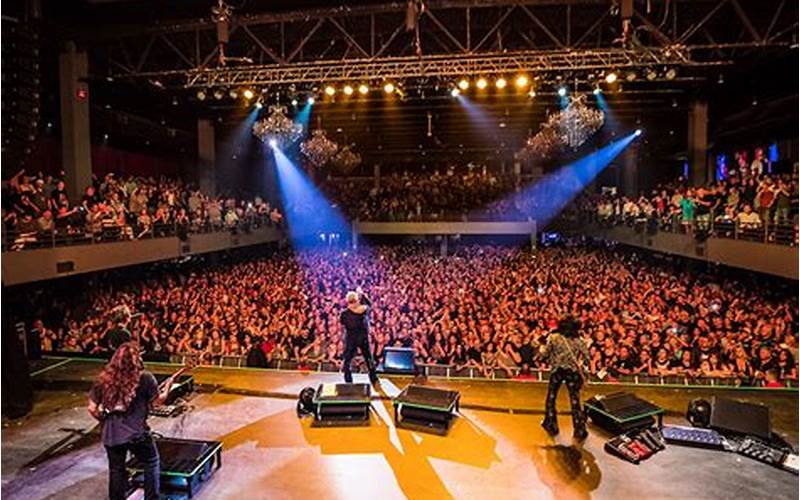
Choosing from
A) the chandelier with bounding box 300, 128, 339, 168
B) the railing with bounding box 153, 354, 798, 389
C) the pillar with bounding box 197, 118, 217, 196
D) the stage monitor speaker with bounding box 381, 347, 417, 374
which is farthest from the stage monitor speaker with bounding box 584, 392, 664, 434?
the pillar with bounding box 197, 118, 217, 196

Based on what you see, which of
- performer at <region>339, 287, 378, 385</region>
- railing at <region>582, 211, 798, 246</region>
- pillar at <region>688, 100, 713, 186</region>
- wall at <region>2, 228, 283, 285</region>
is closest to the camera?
performer at <region>339, 287, 378, 385</region>

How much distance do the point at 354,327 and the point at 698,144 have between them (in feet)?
41.4

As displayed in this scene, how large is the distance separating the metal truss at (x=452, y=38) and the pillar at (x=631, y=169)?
11.3 metres

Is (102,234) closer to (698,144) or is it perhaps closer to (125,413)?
(125,413)

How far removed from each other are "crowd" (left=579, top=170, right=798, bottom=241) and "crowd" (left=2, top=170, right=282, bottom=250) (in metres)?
10.7

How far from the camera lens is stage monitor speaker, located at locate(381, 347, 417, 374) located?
20.1 ft

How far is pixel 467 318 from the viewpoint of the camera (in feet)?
27.0

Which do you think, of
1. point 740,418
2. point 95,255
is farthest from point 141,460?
point 95,255

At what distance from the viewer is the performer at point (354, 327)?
5.51 m

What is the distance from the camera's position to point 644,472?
4.10 meters

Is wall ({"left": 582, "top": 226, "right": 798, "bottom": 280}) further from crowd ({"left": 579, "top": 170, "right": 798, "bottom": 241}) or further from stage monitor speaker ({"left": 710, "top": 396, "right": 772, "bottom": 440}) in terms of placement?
stage monitor speaker ({"left": 710, "top": 396, "right": 772, "bottom": 440})

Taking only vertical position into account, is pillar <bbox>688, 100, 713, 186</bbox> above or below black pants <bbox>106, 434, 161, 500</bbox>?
above

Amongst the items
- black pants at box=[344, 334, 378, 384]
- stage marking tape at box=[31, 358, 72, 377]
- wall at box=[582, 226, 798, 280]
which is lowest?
stage marking tape at box=[31, 358, 72, 377]

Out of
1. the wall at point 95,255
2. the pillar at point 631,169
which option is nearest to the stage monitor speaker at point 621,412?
the wall at point 95,255
